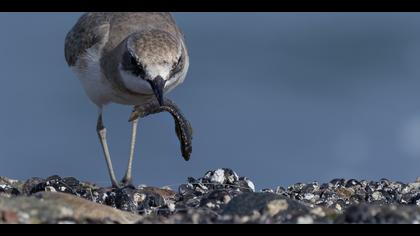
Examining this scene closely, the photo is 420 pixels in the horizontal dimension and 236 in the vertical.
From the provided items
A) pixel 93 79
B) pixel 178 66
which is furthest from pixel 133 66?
pixel 93 79

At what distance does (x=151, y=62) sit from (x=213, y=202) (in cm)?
189

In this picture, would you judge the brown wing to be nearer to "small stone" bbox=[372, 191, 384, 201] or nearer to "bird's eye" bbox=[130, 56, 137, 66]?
"bird's eye" bbox=[130, 56, 137, 66]

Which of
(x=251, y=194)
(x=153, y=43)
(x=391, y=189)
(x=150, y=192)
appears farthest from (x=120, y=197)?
(x=391, y=189)

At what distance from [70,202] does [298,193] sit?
3919mm

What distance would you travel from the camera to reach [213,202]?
710cm

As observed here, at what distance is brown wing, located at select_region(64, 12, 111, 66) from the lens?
982cm

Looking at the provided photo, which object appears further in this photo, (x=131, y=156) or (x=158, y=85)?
(x=131, y=156)

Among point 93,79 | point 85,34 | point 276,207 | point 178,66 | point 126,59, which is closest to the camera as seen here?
point 276,207

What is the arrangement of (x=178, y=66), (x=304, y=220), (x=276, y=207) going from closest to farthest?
(x=304, y=220)
(x=276, y=207)
(x=178, y=66)

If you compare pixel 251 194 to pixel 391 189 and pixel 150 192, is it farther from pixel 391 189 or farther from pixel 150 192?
pixel 391 189

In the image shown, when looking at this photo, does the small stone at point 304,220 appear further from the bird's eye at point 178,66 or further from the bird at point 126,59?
the bird's eye at point 178,66

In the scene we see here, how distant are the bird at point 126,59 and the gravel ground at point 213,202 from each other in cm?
105

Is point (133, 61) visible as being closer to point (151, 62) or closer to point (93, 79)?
point (151, 62)

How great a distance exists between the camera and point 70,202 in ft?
17.7
